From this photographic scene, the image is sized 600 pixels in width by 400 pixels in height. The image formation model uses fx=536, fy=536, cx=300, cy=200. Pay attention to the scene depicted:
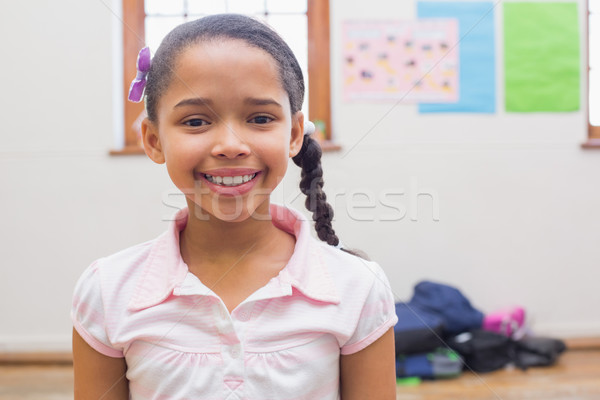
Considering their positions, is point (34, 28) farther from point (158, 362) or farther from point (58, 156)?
point (158, 362)

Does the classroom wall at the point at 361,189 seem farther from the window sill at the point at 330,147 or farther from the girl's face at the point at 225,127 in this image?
the girl's face at the point at 225,127

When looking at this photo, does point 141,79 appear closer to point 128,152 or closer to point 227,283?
point 227,283

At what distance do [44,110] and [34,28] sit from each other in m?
0.32

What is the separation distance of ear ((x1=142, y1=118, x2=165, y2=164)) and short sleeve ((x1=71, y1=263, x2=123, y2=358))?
0.18 metres

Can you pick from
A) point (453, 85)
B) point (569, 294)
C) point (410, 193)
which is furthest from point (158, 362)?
point (569, 294)

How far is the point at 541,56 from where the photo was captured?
2184mm

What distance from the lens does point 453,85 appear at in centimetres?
217

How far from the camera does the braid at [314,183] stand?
84cm

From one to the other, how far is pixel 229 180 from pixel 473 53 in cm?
179

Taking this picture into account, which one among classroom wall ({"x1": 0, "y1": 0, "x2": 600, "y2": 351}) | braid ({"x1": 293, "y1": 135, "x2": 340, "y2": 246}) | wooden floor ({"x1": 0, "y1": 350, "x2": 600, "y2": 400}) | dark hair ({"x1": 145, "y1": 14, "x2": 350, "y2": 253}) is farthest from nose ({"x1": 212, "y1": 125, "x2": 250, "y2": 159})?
classroom wall ({"x1": 0, "y1": 0, "x2": 600, "y2": 351})

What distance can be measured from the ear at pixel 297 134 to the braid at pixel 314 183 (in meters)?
0.06

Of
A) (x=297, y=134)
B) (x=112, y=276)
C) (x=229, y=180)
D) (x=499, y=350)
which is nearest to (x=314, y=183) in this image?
(x=297, y=134)

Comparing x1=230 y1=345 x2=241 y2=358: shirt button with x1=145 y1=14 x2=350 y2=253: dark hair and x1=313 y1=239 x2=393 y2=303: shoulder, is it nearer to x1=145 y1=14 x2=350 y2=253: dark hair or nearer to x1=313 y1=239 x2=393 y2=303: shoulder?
x1=313 y1=239 x2=393 y2=303: shoulder

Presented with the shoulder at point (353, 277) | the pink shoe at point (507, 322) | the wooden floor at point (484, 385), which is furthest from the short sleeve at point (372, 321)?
the pink shoe at point (507, 322)
